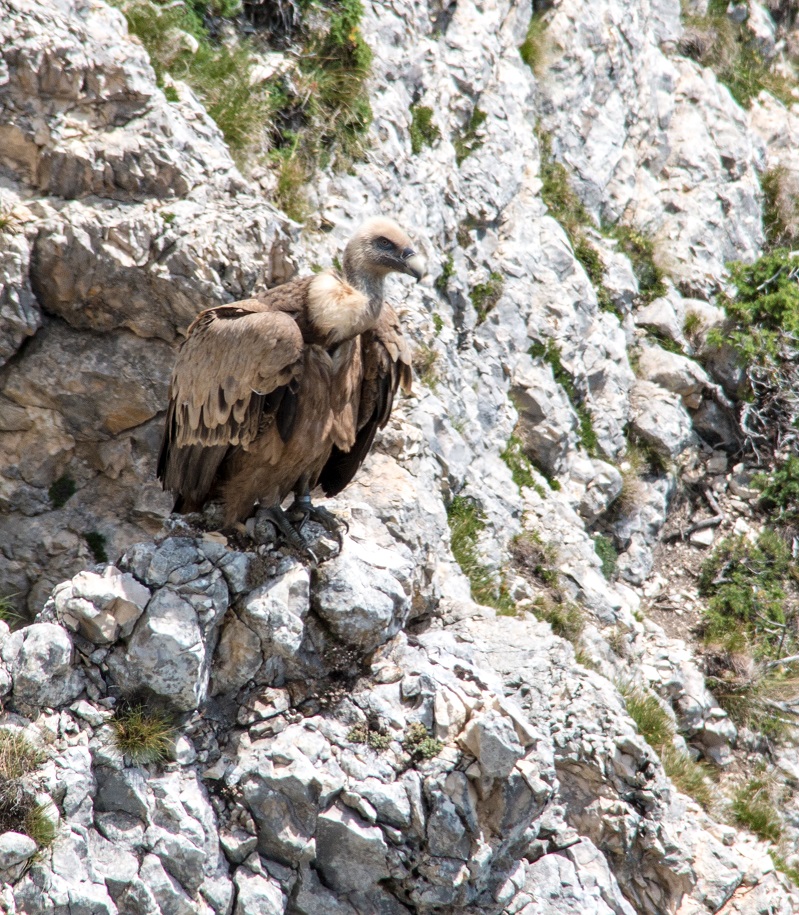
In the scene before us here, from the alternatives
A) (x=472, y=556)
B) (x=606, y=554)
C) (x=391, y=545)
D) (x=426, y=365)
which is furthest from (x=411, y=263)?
(x=606, y=554)

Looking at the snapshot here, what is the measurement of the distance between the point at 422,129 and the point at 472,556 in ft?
14.8

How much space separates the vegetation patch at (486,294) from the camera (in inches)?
371

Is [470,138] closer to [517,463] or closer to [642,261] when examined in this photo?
[642,261]

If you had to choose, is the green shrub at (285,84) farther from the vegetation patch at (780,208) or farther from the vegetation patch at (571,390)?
the vegetation patch at (780,208)

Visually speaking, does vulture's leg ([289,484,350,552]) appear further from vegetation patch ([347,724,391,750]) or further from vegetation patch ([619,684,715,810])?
vegetation patch ([619,684,715,810])

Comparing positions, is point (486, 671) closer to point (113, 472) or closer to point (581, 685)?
point (581, 685)

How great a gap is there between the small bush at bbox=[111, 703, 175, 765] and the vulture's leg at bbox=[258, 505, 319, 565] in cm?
127

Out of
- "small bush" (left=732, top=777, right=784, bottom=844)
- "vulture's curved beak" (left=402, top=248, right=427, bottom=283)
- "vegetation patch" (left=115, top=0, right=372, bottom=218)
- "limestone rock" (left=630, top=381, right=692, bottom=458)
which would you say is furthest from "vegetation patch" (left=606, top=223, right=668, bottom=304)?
"vulture's curved beak" (left=402, top=248, right=427, bottom=283)

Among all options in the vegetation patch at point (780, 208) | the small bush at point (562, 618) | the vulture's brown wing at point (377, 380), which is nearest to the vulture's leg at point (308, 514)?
the vulture's brown wing at point (377, 380)

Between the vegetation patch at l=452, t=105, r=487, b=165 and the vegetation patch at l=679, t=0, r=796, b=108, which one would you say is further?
the vegetation patch at l=679, t=0, r=796, b=108

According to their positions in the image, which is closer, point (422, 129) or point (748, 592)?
point (422, 129)

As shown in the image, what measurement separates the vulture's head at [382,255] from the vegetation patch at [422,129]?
4.21 metres

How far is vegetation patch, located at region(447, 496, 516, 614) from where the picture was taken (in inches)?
303

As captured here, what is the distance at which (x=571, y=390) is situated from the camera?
9.87 m
